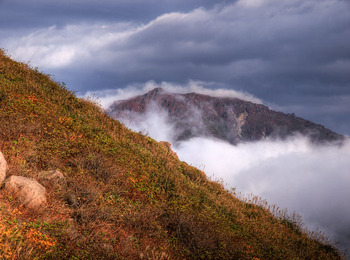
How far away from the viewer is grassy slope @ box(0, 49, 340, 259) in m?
6.62

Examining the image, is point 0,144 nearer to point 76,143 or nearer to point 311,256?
point 76,143

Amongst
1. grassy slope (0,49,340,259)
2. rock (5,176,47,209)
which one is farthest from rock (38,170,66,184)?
rock (5,176,47,209)

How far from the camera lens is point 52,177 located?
9.00 m

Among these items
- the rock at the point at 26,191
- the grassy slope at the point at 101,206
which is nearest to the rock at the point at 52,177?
the grassy slope at the point at 101,206

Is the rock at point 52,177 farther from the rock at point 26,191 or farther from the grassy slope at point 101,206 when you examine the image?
the rock at point 26,191

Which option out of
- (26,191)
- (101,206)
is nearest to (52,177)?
(26,191)

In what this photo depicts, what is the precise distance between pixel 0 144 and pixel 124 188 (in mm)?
4675

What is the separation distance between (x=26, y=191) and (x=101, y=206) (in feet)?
7.06

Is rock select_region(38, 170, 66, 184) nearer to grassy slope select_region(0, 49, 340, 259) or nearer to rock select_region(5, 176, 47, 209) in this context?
grassy slope select_region(0, 49, 340, 259)

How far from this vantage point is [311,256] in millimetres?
11500

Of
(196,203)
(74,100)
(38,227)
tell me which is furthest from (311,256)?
(74,100)

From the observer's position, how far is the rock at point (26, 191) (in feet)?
24.1

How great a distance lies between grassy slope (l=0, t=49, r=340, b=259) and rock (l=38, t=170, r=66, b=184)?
21 centimetres

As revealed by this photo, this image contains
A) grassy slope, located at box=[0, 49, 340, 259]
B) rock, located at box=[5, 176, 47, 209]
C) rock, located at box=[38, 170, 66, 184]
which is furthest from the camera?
rock, located at box=[38, 170, 66, 184]
